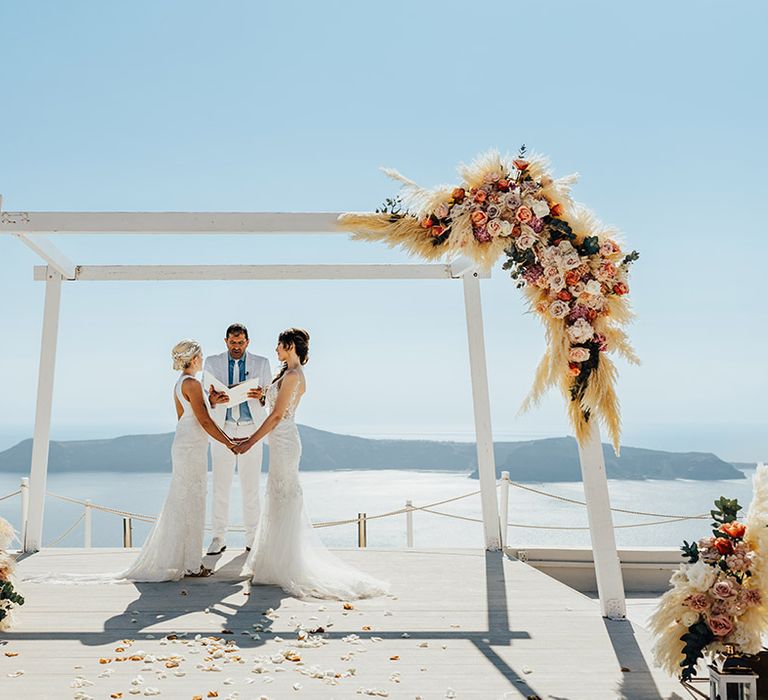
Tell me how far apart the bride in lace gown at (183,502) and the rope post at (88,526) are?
1.90 meters

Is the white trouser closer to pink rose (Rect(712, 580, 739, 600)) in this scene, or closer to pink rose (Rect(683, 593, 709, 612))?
pink rose (Rect(683, 593, 709, 612))

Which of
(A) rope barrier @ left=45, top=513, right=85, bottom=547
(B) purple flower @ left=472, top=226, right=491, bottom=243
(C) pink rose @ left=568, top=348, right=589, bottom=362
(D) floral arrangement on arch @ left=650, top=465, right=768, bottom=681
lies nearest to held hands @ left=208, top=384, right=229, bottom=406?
(A) rope barrier @ left=45, top=513, right=85, bottom=547

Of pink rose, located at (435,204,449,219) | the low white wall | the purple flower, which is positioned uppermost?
pink rose, located at (435,204,449,219)

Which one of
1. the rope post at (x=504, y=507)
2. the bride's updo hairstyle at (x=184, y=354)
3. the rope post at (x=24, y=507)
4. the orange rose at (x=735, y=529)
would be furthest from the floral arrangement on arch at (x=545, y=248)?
the rope post at (x=24, y=507)

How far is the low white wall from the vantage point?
772cm

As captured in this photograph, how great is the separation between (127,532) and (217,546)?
165 cm

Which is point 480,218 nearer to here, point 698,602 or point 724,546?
point 724,546

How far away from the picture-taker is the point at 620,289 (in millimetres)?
5027

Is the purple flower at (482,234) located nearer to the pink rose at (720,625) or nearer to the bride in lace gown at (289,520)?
the bride in lace gown at (289,520)

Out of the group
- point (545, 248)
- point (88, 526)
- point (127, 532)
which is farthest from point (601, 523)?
point (88, 526)

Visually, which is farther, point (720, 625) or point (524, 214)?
point (524, 214)

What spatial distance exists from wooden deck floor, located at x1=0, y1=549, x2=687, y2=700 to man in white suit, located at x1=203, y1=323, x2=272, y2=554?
3.52 feet

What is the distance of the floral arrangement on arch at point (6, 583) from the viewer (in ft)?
15.8

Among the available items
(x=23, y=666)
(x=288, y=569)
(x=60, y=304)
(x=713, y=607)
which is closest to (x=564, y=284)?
(x=713, y=607)
